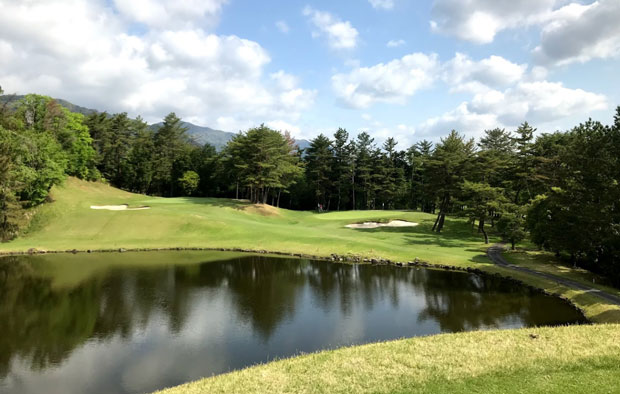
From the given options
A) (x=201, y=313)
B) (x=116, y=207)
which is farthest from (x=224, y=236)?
(x=201, y=313)

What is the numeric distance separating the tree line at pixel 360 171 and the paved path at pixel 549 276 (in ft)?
10.5

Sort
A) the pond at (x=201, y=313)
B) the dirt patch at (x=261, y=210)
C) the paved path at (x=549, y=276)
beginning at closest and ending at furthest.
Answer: the pond at (x=201, y=313)
the paved path at (x=549, y=276)
the dirt patch at (x=261, y=210)

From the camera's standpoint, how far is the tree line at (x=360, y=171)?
31.2 m

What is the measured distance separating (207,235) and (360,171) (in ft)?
178

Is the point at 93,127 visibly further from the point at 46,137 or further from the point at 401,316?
the point at 401,316

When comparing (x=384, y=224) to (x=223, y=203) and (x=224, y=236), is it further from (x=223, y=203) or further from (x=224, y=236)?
(x=223, y=203)

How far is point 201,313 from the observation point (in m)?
22.6

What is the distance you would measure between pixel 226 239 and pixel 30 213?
1070 inches

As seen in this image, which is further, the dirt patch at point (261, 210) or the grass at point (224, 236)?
the dirt patch at point (261, 210)

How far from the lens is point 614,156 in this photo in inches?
1115

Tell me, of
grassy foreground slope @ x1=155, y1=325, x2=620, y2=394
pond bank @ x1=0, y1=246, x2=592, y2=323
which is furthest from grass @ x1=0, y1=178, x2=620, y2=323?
grassy foreground slope @ x1=155, y1=325, x2=620, y2=394

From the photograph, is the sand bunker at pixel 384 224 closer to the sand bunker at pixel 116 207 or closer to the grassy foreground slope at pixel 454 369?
the sand bunker at pixel 116 207

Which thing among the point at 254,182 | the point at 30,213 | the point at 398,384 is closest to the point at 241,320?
the point at 398,384

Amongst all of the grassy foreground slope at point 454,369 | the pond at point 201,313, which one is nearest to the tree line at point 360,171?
the pond at point 201,313
